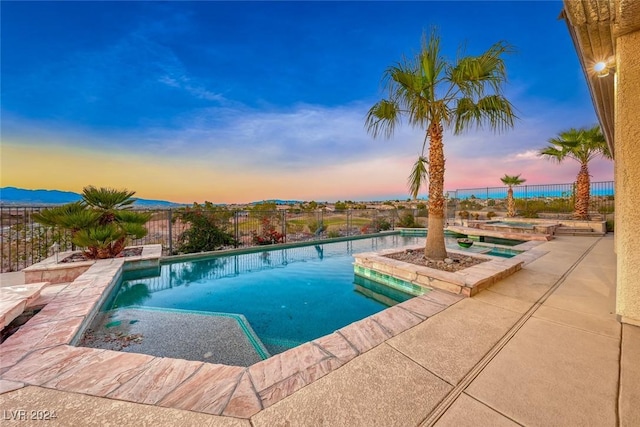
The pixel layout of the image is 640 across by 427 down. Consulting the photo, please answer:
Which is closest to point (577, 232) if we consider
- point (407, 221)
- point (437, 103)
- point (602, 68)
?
point (407, 221)

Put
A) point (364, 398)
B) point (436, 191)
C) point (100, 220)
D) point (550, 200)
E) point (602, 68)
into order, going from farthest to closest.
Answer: point (550, 200) → point (100, 220) → point (436, 191) → point (602, 68) → point (364, 398)

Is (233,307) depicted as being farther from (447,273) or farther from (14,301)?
(447,273)

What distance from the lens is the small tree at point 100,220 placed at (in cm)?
486

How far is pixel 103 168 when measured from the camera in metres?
8.71

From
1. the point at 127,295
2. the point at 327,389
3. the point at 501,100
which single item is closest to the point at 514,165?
the point at 501,100

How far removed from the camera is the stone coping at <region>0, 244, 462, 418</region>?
1.46 m

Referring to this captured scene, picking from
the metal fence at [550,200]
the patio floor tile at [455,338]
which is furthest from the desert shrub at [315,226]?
the metal fence at [550,200]

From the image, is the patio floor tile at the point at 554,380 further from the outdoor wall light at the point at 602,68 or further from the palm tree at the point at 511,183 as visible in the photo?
the palm tree at the point at 511,183

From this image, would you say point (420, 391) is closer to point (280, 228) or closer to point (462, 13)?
point (280, 228)

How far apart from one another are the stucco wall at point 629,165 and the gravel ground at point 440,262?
1.92 meters

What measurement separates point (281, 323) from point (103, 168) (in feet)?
32.9

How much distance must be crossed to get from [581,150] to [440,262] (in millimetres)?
10882

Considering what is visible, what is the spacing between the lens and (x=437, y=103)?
4387mm

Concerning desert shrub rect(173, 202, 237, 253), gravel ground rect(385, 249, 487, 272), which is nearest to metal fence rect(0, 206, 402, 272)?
desert shrub rect(173, 202, 237, 253)
